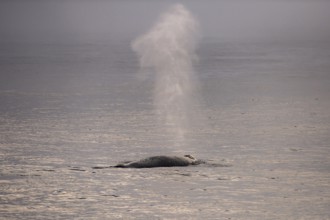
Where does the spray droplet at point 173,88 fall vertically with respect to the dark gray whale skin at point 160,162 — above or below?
above

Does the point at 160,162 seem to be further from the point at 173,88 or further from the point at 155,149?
the point at 173,88

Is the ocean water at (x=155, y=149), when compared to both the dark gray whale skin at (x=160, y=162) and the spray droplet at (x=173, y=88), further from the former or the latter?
the spray droplet at (x=173, y=88)

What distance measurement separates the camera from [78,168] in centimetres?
3184

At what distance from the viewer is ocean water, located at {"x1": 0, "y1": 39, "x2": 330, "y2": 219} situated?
26672 millimetres

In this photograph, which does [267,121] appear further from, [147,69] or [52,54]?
[52,54]

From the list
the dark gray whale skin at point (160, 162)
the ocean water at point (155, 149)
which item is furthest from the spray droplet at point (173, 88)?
the dark gray whale skin at point (160, 162)

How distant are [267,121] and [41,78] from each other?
28.1 m

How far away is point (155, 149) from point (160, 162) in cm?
348

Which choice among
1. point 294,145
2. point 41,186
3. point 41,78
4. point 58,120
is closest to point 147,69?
point 41,78

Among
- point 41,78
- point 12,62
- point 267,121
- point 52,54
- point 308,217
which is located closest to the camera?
point 308,217

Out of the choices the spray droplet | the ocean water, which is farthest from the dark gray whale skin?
the spray droplet

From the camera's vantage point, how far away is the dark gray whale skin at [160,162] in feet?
105

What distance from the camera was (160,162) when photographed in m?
32.2

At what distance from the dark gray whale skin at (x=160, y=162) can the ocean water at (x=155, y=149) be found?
521mm
